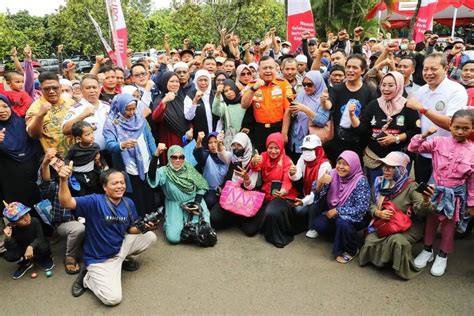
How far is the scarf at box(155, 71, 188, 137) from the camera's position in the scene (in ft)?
15.1

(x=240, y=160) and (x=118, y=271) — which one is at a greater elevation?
(x=240, y=160)

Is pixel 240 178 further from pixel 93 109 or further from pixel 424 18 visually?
pixel 424 18

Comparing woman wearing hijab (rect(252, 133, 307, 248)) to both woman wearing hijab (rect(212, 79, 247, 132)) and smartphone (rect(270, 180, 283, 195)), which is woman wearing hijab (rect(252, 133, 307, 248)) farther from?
woman wearing hijab (rect(212, 79, 247, 132))

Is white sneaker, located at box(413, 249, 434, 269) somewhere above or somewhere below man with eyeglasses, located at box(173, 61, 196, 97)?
below

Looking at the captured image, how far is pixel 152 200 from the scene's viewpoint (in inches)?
175

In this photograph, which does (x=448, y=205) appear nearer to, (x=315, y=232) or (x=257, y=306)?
(x=315, y=232)

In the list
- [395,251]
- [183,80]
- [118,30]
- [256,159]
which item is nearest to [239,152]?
[256,159]

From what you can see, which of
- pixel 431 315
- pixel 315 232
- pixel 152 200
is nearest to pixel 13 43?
pixel 152 200

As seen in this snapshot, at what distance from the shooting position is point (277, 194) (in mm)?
4242

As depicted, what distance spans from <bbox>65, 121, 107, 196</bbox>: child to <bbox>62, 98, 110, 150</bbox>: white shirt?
230 millimetres

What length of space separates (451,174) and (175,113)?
3.05 metres

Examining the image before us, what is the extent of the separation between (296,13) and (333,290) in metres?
5.13

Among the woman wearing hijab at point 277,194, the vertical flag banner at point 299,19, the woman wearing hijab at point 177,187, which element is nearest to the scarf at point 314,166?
the woman wearing hijab at point 277,194

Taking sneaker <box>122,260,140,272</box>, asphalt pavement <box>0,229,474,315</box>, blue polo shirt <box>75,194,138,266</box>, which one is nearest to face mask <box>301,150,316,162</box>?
asphalt pavement <box>0,229,474,315</box>
